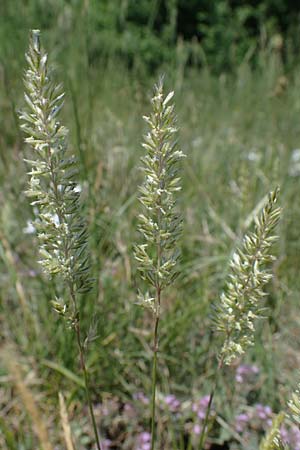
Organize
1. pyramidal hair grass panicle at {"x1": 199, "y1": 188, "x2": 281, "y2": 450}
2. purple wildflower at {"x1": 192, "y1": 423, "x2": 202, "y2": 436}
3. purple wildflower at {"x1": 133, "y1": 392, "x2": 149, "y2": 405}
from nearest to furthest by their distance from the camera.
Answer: pyramidal hair grass panicle at {"x1": 199, "y1": 188, "x2": 281, "y2": 450}
purple wildflower at {"x1": 192, "y1": 423, "x2": 202, "y2": 436}
purple wildflower at {"x1": 133, "y1": 392, "x2": 149, "y2": 405}

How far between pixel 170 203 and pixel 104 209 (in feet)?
3.77

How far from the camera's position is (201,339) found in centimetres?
182

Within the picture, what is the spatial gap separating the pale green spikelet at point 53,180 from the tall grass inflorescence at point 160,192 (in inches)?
3.5

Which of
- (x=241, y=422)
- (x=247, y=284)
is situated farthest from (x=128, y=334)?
(x=247, y=284)

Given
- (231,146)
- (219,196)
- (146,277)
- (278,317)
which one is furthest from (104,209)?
(231,146)

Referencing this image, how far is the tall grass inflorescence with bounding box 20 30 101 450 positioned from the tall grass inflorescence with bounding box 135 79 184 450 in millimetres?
88

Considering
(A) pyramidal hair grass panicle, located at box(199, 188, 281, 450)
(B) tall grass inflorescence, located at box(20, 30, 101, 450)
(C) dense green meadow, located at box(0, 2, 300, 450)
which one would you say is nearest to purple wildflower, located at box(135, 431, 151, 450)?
(C) dense green meadow, located at box(0, 2, 300, 450)

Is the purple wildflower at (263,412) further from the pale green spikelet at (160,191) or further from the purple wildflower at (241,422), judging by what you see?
the pale green spikelet at (160,191)

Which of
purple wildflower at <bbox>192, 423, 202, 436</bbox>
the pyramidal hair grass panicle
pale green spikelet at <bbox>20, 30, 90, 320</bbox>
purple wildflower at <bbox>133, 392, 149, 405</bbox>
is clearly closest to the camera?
pale green spikelet at <bbox>20, 30, 90, 320</bbox>

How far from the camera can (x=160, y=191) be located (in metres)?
0.70

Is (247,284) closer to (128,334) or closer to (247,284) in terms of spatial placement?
(247,284)

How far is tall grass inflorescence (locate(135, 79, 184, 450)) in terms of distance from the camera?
0.68 m

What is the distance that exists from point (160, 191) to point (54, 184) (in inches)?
5.2

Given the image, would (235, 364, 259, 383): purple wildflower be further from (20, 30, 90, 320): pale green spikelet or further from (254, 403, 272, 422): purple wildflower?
(20, 30, 90, 320): pale green spikelet
